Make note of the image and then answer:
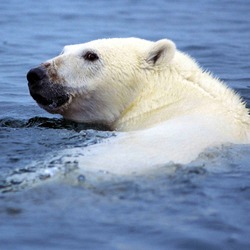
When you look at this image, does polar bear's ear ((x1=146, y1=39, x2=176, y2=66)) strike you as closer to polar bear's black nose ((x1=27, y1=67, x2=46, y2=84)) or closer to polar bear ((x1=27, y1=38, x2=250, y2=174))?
polar bear ((x1=27, y1=38, x2=250, y2=174))

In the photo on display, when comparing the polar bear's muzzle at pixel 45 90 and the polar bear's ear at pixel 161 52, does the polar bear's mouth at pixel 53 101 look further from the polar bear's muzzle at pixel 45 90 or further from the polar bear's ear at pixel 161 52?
the polar bear's ear at pixel 161 52

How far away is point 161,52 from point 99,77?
728 mm

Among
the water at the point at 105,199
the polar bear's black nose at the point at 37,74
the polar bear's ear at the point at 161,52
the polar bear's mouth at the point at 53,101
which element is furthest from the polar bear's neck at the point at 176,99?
the polar bear's black nose at the point at 37,74

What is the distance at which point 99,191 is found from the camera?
568 cm

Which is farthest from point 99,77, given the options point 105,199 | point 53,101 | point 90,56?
point 105,199

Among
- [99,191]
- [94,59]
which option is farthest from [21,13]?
[99,191]

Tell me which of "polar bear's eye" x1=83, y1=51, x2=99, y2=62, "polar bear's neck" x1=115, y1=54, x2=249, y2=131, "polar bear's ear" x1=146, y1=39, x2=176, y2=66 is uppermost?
"polar bear's ear" x1=146, y1=39, x2=176, y2=66

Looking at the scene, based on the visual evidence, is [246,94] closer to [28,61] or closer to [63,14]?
[28,61]

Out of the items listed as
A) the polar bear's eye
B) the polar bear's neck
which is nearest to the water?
the polar bear's neck

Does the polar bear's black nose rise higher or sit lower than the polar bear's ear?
lower

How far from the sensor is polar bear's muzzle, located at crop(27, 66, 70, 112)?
7934mm

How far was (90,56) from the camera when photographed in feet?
26.7

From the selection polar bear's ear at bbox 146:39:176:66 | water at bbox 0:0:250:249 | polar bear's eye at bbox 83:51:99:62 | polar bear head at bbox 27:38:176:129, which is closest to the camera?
water at bbox 0:0:250:249

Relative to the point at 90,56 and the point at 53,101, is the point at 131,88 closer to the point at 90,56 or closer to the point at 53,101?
the point at 90,56
